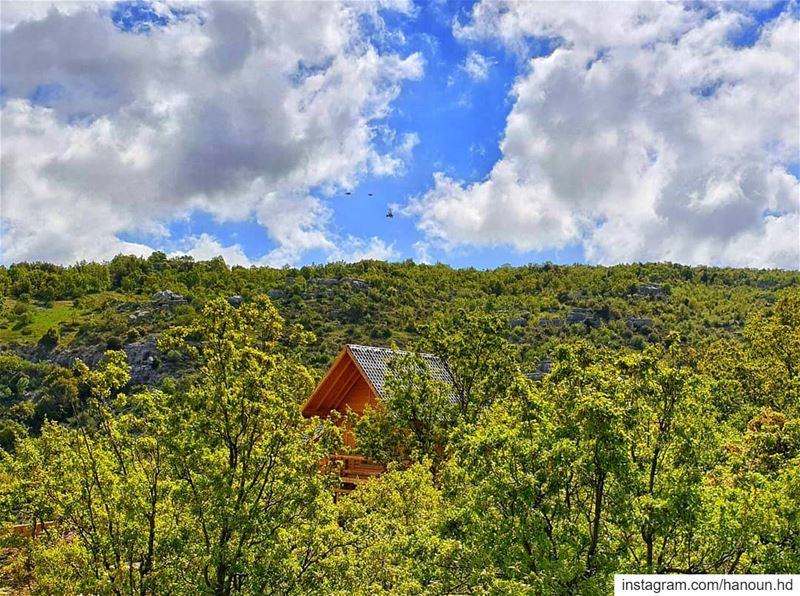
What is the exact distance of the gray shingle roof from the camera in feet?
68.5

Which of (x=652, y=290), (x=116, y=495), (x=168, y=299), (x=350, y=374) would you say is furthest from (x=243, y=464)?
(x=652, y=290)

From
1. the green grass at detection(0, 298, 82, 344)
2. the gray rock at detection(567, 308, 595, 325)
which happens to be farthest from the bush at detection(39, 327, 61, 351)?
the gray rock at detection(567, 308, 595, 325)

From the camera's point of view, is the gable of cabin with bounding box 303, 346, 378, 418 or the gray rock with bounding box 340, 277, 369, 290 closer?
the gable of cabin with bounding box 303, 346, 378, 418

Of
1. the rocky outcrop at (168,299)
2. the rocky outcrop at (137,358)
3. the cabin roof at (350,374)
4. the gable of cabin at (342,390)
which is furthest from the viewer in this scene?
the rocky outcrop at (168,299)

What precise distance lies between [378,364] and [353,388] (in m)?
1.74

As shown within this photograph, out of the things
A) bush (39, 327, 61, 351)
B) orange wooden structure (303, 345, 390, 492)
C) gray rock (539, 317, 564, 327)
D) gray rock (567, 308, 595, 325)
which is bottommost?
orange wooden structure (303, 345, 390, 492)

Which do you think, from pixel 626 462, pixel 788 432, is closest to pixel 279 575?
pixel 626 462

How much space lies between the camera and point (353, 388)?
82.6ft

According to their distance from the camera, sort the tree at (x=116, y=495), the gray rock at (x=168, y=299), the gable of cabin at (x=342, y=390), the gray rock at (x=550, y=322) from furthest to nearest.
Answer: the gray rock at (x=168, y=299), the gray rock at (x=550, y=322), the gable of cabin at (x=342, y=390), the tree at (x=116, y=495)

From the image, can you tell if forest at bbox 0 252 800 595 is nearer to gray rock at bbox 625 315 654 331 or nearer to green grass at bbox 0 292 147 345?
gray rock at bbox 625 315 654 331

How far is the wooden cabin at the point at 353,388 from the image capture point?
22844mm

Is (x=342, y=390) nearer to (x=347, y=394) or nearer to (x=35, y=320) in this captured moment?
(x=347, y=394)

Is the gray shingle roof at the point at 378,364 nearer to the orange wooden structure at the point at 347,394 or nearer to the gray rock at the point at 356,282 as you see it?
the orange wooden structure at the point at 347,394

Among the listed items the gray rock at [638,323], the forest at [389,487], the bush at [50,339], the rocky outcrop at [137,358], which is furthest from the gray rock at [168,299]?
the forest at [389,487]
